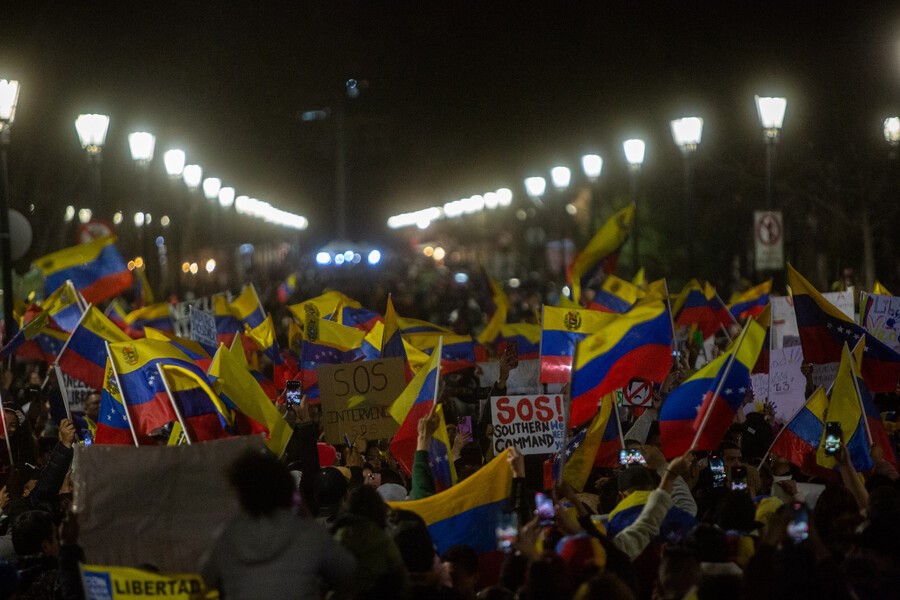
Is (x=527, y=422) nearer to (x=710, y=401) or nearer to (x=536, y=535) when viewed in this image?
(x=710, y=401)

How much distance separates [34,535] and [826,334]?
7083 millimetres

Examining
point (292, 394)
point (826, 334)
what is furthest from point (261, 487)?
point (826, 334)

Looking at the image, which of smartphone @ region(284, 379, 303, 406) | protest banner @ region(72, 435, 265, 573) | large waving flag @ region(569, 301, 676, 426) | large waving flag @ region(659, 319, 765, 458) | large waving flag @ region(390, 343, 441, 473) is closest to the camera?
protest banner @ region(72, 435, 265, 573)

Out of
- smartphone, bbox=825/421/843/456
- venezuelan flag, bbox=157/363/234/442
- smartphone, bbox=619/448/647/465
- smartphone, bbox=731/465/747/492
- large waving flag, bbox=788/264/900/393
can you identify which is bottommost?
smartphone, bbox=731/465/747/492

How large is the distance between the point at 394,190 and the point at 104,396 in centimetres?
17385

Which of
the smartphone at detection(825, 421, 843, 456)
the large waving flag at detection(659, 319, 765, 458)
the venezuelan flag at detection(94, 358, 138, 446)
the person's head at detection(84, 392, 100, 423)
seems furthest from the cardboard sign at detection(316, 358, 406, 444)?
the smartphone at detection(825, 421, 843, 456)

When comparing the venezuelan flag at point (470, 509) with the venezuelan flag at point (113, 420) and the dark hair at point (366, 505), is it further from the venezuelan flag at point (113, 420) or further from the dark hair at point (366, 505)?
the venezuelan flag at point (113, 420)

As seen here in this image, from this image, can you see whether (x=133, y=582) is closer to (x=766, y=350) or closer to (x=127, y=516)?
(x=127, y=516)

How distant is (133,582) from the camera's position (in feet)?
22.0

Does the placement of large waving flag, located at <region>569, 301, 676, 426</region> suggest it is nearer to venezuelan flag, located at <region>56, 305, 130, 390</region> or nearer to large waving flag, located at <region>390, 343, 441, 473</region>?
large waving flag, located at <region>390, 343, 441, 473</region>

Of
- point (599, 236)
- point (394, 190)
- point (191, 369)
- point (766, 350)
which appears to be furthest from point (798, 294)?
point (394, 190)

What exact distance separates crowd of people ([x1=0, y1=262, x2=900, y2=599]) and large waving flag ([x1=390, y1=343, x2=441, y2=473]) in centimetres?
21

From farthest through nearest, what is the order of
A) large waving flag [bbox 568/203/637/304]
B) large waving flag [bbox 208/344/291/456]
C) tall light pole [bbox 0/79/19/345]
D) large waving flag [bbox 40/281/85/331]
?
large waving flag [bbox 568/203/637/304]
tall light pole [bbox 0/79/19/345]
large waving flag [bbox 40/281/85/331]
large waving flag [bbox 208/344/291/456]

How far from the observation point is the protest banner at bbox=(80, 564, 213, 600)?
21.7 feet
